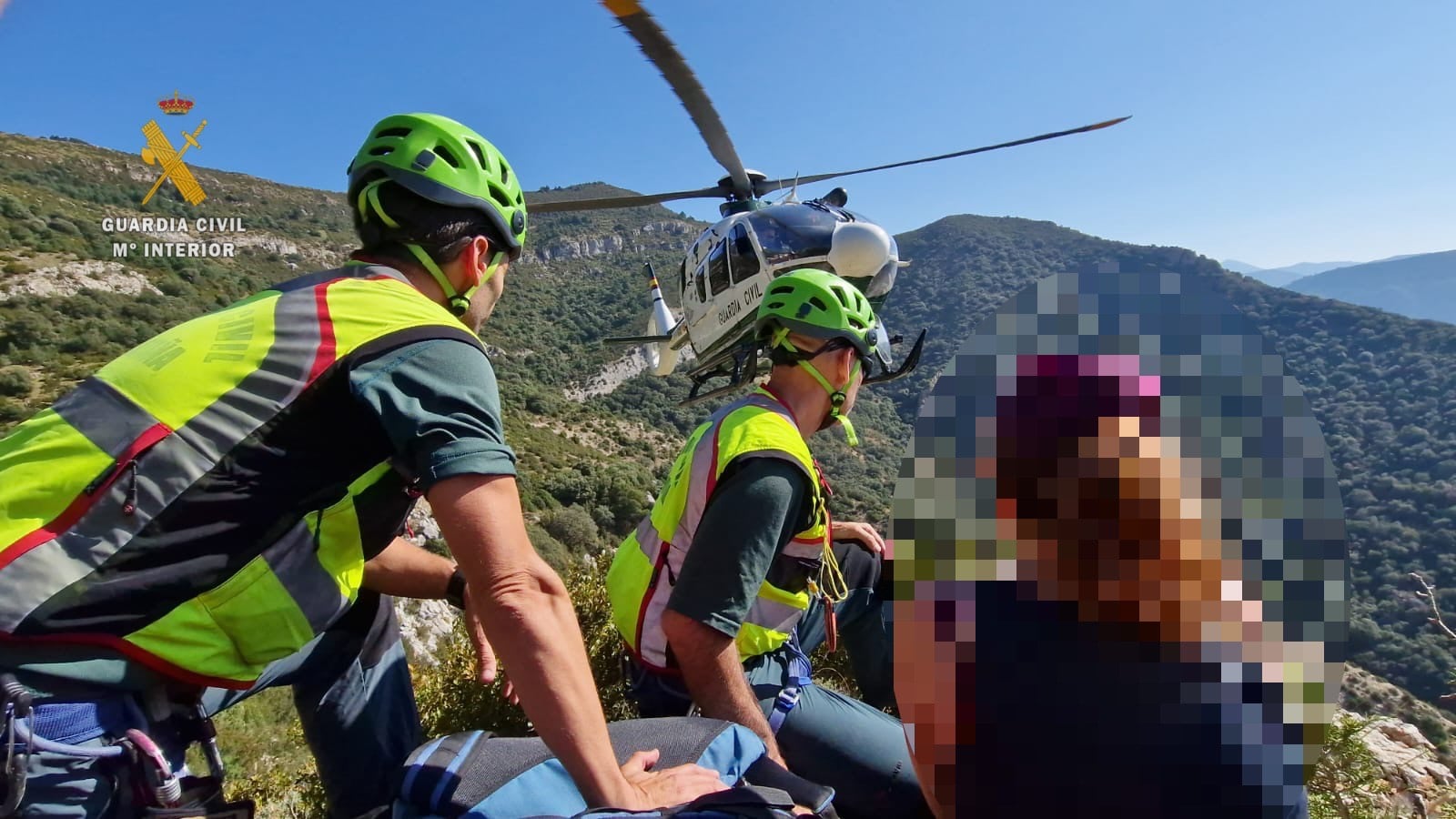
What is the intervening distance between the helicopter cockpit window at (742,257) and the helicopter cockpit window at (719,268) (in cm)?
14

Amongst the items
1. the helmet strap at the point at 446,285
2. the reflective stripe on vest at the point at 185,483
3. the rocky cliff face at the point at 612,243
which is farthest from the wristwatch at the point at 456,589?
the rocky cliff face at the point at 612,243

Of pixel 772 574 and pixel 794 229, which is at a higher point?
pixel 794 229

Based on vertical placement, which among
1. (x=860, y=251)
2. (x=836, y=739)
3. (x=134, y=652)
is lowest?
(x=836, y=739)

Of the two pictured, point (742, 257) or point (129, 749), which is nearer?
point (129, 749)

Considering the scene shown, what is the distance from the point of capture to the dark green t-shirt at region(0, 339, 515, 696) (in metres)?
1.45

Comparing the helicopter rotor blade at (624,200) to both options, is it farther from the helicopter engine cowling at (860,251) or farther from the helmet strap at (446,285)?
the helmet strap at (446,285)

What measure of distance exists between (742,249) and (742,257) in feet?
0.30

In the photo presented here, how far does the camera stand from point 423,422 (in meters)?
1.51

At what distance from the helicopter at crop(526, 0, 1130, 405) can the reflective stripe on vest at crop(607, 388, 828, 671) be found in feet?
12.0

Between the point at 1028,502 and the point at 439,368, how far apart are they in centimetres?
125

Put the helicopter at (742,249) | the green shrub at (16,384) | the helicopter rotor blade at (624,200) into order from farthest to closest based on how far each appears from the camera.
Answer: the green shrub at (16,384) → the helicopter rotor blade at (624,200) → the helicopter at (742,249)

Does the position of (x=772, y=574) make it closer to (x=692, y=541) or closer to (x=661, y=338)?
(x=692, y=541)

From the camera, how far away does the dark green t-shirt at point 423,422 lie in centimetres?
145

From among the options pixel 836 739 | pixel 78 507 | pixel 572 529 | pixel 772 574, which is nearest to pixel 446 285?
pixel 78 507
